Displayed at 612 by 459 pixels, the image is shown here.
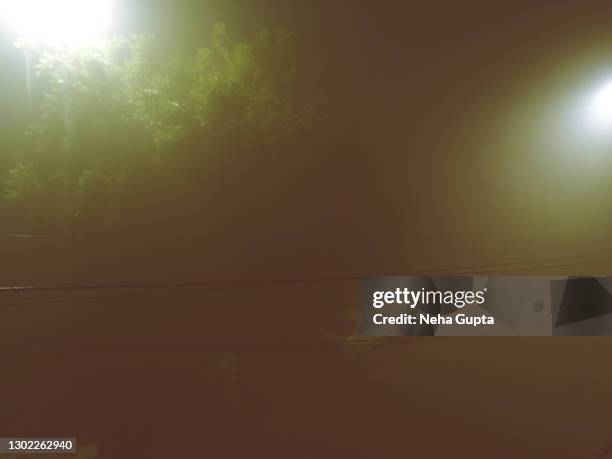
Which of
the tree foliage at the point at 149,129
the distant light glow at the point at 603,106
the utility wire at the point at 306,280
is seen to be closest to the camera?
the tree foliage at the point at 149,129

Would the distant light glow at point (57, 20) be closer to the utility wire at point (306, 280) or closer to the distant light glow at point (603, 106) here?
the utility wire at point (306, 280)

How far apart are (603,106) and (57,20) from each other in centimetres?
629

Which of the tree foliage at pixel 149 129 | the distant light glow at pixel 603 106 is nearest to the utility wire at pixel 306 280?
the tree foliage at pixel 149 129

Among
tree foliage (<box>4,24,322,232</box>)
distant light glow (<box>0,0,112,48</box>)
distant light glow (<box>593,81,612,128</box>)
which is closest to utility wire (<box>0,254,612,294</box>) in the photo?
tree foliage (<box>4,24,322,232</box>)

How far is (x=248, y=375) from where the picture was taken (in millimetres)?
3957

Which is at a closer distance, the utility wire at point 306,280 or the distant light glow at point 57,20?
the distant light glow at point 57,20

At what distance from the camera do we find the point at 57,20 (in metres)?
3.36

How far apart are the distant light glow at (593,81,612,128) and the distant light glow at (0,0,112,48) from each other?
19.2 feet

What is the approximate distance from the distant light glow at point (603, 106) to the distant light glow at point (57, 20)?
5.87 metres

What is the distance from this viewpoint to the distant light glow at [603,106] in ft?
14.8

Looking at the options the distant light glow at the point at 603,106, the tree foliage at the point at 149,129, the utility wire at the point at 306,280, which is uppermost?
the distant light glow at the point at 603,106

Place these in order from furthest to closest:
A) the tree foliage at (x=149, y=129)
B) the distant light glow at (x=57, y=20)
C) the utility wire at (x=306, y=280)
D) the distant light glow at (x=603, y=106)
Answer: the distant light glow at (x=603, y=106) < the utility wire at (x=306, y=280) < the tree foliage at (x=149, y=129) < the distant light glow at (x=57, y=20)

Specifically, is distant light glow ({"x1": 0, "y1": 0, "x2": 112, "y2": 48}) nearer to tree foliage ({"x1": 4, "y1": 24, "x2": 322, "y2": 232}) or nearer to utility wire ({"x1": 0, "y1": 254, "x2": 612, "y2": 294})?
tree foliage ({"x1": 4, "y1": 24, "x2": 322, "y2": 232})

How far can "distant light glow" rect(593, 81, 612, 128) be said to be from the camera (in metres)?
4.50
